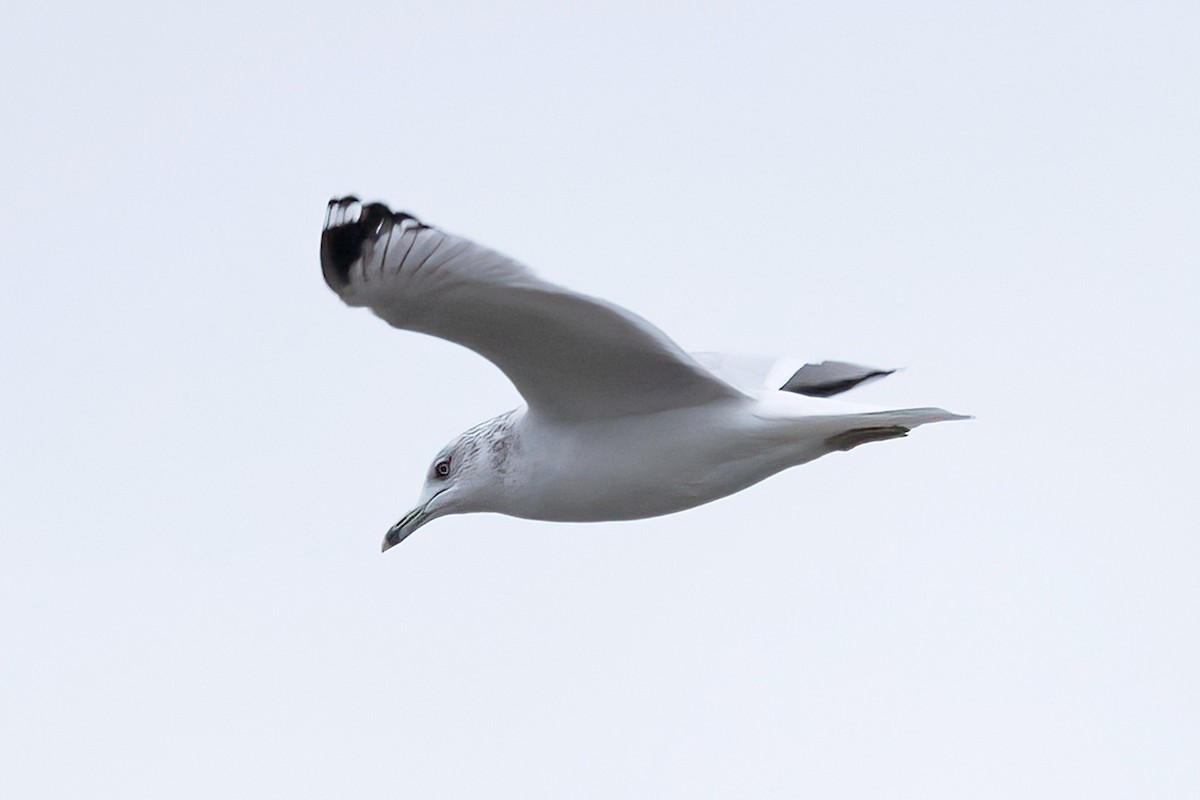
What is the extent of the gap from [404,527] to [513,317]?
6.31 feet

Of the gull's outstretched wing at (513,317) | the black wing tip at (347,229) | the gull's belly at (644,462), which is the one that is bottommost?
the gull's belly at (644,462)

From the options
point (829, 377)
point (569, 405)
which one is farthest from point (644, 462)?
point (829, 377)

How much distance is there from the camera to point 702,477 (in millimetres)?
8070

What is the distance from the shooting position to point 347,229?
696cm

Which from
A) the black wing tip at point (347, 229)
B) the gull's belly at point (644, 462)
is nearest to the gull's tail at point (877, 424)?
the gull's belly at point (644, 462)

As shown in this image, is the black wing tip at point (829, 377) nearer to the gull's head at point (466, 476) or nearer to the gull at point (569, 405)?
the gull at point (569, 405)

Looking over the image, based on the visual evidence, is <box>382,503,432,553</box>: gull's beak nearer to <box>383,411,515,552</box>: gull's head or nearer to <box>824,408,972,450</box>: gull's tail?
<box>383,411,515,552</box>: gull's head

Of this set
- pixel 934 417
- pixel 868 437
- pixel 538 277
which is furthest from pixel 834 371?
pixel 538 277

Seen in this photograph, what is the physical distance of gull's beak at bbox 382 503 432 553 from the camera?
8930mm

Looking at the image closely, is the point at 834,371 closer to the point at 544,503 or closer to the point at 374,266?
the point at 544,503

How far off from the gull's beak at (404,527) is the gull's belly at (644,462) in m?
0.73

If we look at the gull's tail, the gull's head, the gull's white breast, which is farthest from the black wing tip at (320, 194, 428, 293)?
the gull's tail

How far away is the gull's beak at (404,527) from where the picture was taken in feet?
29.3

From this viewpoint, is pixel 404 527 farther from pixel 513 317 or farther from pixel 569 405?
pixel 513 317
